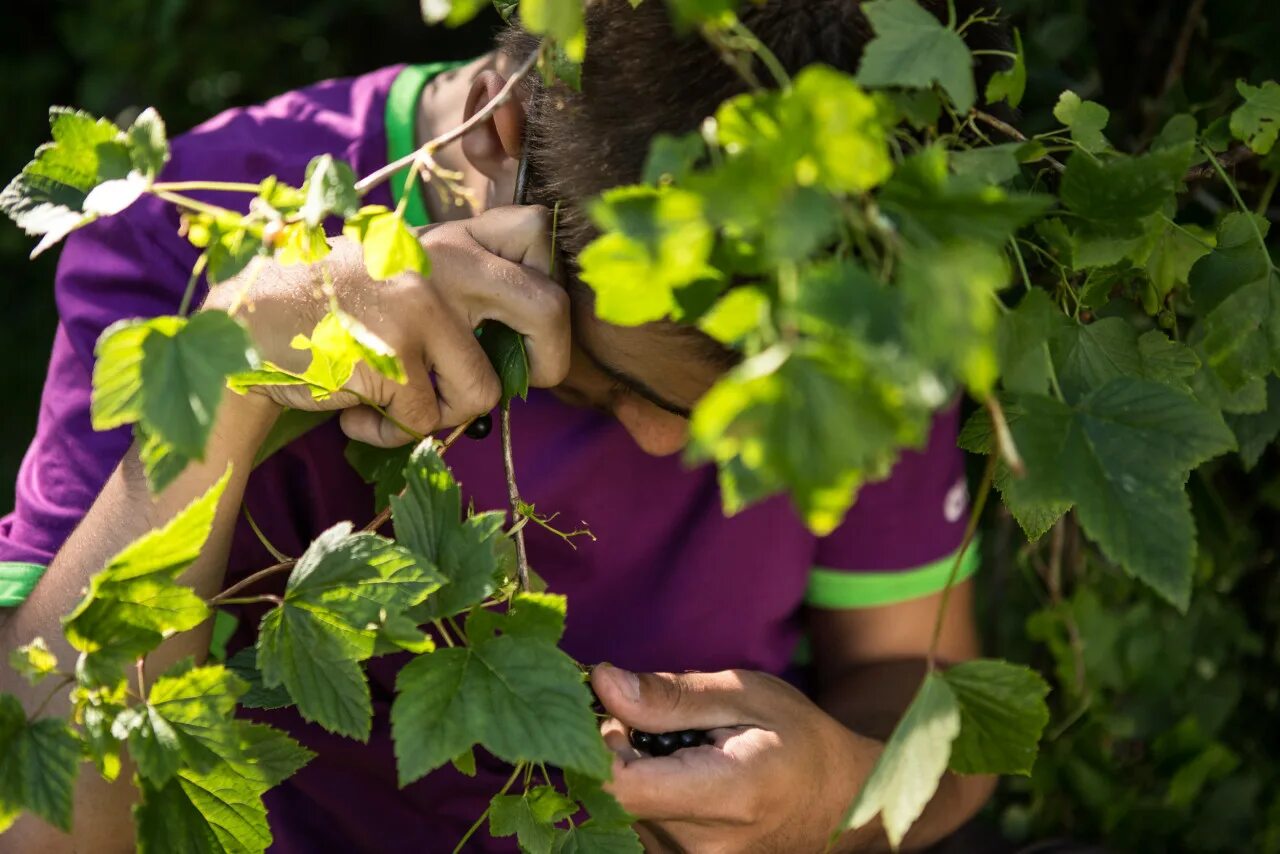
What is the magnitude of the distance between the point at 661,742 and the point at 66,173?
1.93ft

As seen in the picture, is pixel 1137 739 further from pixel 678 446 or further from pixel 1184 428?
pixel 1184 428

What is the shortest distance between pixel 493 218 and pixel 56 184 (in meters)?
0.29

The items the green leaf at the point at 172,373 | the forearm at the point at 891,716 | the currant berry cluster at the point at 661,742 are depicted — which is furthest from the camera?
the forearm at the point at 891,716

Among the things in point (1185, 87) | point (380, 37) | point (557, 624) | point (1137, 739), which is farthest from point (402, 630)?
point (380, 37)

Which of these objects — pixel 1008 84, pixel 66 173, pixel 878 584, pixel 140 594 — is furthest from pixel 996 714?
pixel 878 584

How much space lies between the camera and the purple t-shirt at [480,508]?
46.6 inches

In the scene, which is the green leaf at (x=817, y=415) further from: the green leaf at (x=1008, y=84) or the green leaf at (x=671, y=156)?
the green leaf at (x=1008, y=84)

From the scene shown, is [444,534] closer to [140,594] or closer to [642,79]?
[140,594]

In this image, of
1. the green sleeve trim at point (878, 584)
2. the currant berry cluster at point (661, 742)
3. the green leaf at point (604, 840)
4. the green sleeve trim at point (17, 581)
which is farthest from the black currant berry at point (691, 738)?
the green sleeve trim at point (17, 581)

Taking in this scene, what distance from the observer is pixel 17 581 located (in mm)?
1083

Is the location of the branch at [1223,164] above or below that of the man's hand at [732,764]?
above

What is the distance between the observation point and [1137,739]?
1.81 m

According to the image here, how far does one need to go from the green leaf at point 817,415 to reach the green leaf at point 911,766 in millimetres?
181

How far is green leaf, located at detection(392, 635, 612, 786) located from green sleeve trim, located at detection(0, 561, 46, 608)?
51cm
